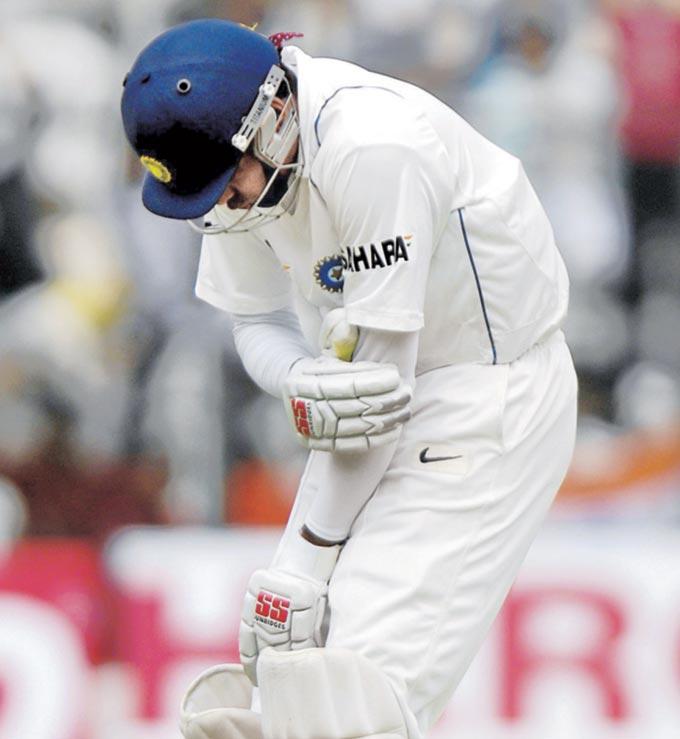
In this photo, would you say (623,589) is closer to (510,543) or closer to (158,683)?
(158,683)

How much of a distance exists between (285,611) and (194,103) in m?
0.90

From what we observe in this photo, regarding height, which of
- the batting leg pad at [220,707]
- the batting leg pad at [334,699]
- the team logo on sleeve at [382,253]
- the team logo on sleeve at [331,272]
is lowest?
the batting leg pad at [220,707]

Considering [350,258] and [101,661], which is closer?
[350,258]

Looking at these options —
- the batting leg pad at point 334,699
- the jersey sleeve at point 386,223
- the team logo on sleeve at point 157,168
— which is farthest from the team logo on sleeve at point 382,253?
the batting leg pad at point 334,699

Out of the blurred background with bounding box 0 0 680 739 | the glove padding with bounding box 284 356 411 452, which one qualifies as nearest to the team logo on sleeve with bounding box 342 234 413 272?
the glove padding with bounding box 284 356 411 452

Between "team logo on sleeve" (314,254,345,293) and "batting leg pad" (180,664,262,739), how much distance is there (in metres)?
0.76

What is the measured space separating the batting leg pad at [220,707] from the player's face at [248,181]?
90cm

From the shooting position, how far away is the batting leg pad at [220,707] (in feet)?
11.0

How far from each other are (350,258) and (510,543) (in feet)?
2.04

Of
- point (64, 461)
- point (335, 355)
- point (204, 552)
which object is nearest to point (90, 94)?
point (64, 461)

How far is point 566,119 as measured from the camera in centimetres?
644

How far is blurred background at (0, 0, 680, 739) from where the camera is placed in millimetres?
6203

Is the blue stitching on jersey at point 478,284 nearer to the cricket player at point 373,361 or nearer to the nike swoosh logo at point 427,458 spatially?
the cricket player at point 373,361

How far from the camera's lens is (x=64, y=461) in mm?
6332
